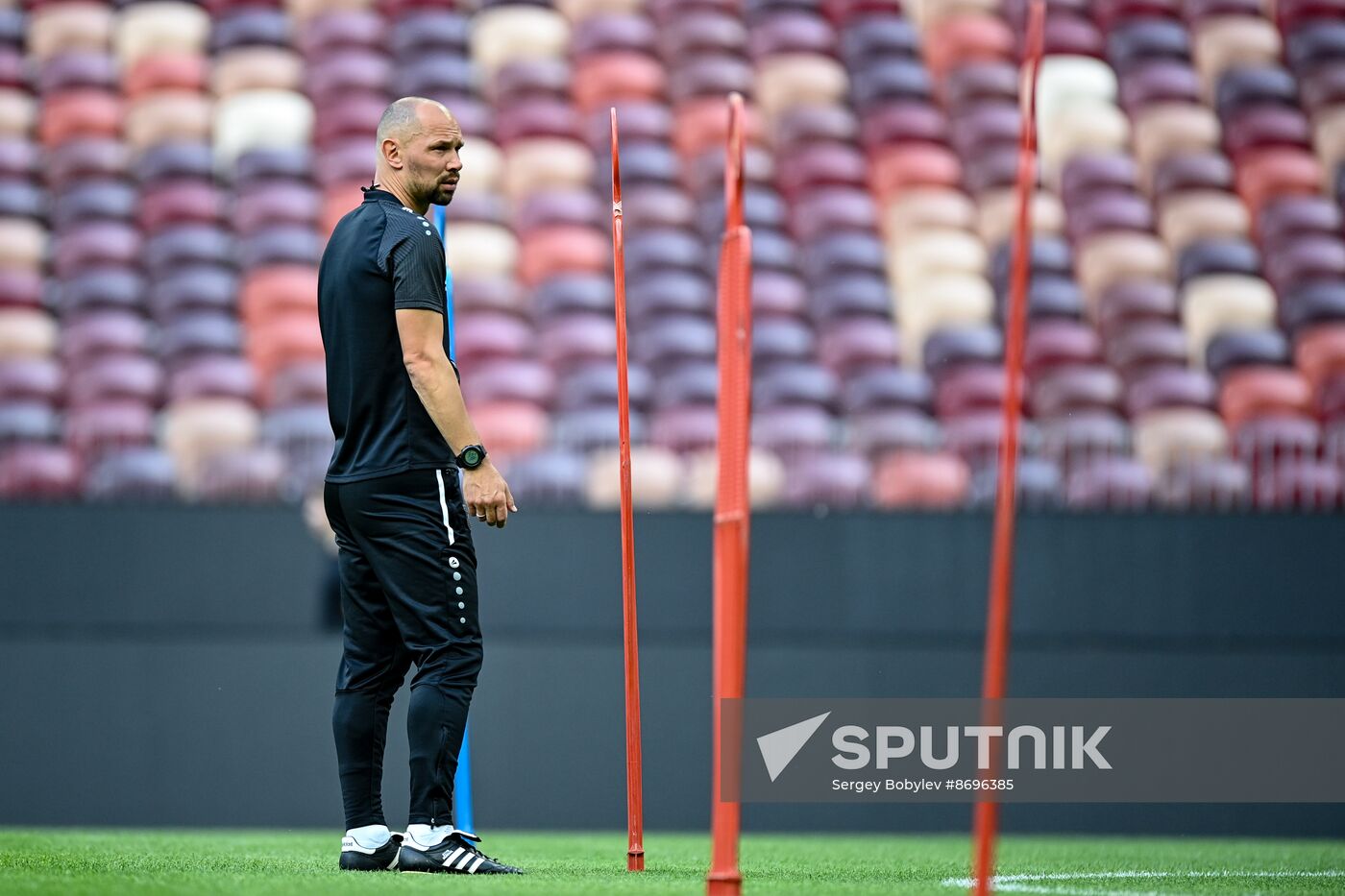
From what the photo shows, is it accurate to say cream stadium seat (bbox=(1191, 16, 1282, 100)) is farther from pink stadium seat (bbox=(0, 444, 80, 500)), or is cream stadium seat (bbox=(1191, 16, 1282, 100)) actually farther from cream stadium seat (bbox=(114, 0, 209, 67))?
pink stadium seat (bbox=(0, 444, 80, 500))

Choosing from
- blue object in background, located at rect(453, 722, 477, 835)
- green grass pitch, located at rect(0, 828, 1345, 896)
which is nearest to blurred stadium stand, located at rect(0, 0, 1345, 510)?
green grass pitch, located at rect(0, 828, 1345, 896)

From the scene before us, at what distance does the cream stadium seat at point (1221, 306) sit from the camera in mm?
8727

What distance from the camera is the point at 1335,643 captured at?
633 centimetres

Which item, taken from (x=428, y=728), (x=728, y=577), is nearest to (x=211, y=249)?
(x=428, y=728)

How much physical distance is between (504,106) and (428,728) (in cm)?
707

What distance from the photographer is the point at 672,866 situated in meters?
3.88

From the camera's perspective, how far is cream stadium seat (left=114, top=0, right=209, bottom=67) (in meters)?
10.2

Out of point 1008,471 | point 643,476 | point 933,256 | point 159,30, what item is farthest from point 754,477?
point 1008,471

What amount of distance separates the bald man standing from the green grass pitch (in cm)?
18

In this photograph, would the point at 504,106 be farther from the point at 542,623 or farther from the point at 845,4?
the point at 542,623

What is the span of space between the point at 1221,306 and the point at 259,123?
184 inches

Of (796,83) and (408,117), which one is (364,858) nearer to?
(408,117)

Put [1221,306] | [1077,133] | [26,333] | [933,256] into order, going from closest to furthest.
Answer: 1. [26,333]
2. [1221,306]
3. [933,256]
4. [1077,133]

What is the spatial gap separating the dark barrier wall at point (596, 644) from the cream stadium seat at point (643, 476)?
2.07 ft
